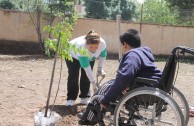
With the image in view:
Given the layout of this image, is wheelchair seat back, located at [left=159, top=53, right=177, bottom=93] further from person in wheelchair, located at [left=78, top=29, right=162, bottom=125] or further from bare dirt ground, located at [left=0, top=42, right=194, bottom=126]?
bare dirt ground, located at [left=0, top=42, right=194, bottom=126]

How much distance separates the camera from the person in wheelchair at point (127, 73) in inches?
134

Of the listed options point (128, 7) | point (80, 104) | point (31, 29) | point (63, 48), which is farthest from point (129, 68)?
point (128, 7)

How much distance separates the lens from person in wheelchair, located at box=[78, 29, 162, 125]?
3.41 meters

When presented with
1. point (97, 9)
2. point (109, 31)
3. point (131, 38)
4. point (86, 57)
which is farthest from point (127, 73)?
point (97, 9)

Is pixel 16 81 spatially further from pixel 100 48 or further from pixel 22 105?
pixel 100 48

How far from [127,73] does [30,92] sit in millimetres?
3175

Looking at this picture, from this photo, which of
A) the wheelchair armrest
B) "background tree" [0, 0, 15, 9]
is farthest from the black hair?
"background tree" [0, 0, 15, 9]

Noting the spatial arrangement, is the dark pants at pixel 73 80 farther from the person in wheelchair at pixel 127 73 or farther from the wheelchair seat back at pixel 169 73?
the wheelchair seat back at pixel 169 73

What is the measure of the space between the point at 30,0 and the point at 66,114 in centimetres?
900

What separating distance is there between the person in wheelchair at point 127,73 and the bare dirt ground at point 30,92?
74 centimetres

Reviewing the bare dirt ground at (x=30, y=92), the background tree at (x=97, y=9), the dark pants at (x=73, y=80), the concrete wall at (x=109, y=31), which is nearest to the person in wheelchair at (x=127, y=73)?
the bare dirt ground at (x=30, y=92)

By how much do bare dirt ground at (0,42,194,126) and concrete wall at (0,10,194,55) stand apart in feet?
12.7

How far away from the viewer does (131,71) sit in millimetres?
3387

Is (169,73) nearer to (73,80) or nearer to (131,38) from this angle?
(131,38)
